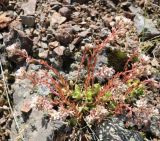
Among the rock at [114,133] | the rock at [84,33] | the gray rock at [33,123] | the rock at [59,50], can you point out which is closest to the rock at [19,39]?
the rock at [59,50]

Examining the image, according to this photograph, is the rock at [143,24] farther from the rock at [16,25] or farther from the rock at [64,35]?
the rock at [16,25]

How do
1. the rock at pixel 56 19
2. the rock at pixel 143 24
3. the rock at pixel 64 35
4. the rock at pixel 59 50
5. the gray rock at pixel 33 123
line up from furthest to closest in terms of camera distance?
the rock at pixel 143 24 < the rock at pixel 56 19 < the rock at pixel 64 35 < the rock at pixel 59 50 < the gray rock at pixel 33 123

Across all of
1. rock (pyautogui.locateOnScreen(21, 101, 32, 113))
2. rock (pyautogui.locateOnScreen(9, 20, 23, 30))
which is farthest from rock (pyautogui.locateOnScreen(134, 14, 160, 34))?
rock (pyautogui.locateOnScreen(21, 101, 32, 113))

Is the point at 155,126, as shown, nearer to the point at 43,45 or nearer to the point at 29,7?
the point at 43,45

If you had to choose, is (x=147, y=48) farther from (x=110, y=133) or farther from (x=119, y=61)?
(x=110, y=133)

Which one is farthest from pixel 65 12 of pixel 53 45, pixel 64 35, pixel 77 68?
pixel 77 68

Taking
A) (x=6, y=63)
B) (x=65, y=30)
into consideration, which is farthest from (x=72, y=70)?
(x=6, y=63)

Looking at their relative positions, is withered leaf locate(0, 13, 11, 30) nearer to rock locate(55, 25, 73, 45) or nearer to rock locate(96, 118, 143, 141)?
rock locate(55, 25, 73, 45)
